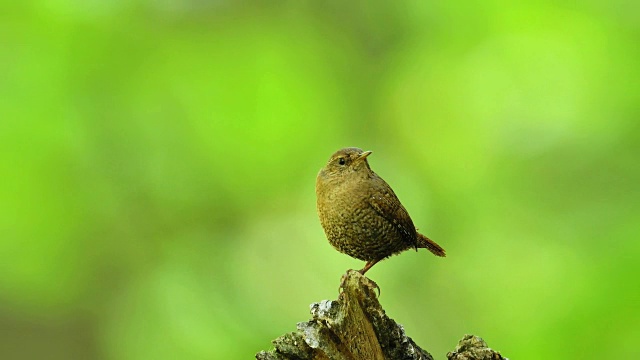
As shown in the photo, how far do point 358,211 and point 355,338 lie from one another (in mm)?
1125

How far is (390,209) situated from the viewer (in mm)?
4109

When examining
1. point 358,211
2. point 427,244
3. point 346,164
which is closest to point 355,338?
point 358,211

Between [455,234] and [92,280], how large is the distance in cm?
306

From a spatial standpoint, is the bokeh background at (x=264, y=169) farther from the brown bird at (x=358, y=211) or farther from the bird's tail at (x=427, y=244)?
the brown bird at (x=358, y=211)

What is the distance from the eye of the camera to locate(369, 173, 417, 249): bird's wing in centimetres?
409

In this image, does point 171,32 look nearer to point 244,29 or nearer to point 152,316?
point 244,29

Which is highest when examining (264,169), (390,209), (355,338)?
(264,169)

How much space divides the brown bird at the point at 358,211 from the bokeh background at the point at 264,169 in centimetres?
275

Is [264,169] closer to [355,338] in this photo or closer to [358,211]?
Answer: [358,211]

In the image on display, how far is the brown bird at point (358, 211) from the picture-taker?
4.05 m

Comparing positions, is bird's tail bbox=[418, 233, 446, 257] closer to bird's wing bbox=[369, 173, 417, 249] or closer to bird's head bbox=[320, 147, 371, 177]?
bird's wing bbox=[369, 173, 417, 249]

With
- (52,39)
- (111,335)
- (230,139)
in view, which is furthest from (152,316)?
(52,39)

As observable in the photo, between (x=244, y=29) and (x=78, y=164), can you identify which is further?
(x=244, y=29)

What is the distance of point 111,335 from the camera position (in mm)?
7703
